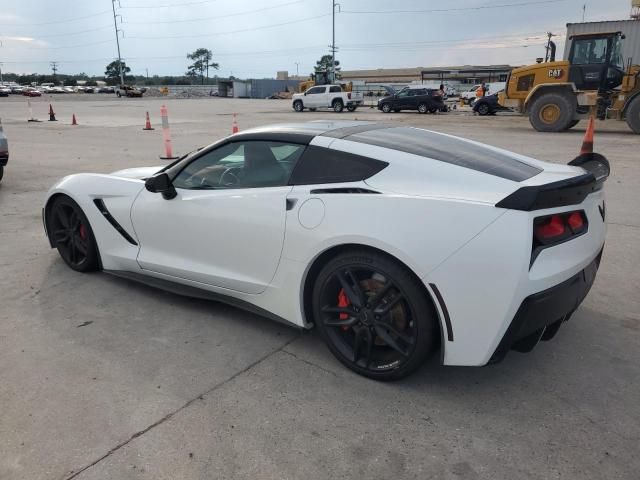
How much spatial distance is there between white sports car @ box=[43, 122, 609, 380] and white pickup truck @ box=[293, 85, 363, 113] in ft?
97.1

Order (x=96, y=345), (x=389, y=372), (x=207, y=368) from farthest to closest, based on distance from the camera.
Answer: (x=96, y=345) → (x=207, y=368) → (x=389, y=372)

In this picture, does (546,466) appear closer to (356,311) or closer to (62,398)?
(356,311)

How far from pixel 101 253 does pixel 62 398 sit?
166cm

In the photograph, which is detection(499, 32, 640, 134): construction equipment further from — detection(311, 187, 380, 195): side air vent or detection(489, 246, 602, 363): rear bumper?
detection(311, 187, 380, 195): side air vent

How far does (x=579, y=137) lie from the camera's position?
50.6 feet

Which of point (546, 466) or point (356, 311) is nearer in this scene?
point (546, 466)

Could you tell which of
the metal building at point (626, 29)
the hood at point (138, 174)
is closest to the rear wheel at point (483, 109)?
the metal building at point (626, 29)

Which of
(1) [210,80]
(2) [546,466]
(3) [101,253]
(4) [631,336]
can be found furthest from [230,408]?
(1) [210,80]

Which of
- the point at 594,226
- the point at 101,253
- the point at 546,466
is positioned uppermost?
the point at 594,226

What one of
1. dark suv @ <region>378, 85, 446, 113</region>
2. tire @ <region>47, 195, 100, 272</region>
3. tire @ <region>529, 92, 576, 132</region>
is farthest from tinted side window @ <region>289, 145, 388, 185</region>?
dark suv @ <region>378, 85, 446, 113</region>

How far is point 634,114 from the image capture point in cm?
1561

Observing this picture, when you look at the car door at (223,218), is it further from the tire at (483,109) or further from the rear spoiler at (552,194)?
the tire at (483,109)

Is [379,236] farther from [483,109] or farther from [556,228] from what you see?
[483,109]

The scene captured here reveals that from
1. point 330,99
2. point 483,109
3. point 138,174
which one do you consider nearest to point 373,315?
point 138,174
